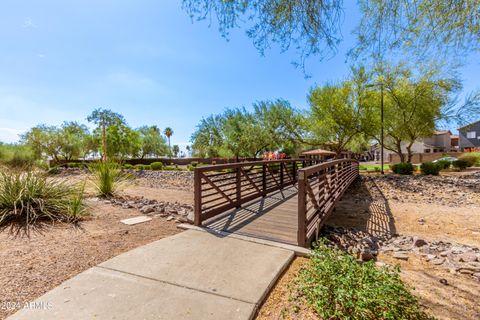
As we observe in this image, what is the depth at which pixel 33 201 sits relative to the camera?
4.09 metres

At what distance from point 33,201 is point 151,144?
33224 mm

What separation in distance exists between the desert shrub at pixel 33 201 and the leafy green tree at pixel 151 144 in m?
31.5

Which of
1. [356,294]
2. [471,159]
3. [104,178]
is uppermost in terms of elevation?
[471,159]

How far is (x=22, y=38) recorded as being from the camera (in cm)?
564

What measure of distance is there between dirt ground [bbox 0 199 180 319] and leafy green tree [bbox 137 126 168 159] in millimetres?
32732

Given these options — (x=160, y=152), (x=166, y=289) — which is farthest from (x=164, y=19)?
(x=160, y=152)

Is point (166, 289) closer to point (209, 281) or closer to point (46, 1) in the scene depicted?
point (209, 281)

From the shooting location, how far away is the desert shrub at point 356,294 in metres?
1.86

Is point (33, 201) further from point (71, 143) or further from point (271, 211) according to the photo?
point (71, 143)

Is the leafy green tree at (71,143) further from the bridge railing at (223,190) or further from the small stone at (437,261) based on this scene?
the small stone at (437,261)

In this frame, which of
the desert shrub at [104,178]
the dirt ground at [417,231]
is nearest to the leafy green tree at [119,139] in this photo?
the desert shrub at [104,178]

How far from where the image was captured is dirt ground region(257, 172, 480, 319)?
7.64 ft

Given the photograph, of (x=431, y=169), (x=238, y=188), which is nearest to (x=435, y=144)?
(x=431, y=169)

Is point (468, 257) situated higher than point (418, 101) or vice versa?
point (418, 101)
